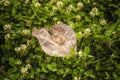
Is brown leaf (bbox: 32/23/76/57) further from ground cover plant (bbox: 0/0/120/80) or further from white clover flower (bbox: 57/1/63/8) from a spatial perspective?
white clover flower (bbox: 57/1/63/8)

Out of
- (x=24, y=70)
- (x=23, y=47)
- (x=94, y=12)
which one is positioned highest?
(x=94, y=12)

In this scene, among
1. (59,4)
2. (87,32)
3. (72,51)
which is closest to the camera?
(72,51)

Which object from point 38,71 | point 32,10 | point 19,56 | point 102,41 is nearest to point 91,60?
point 102,41

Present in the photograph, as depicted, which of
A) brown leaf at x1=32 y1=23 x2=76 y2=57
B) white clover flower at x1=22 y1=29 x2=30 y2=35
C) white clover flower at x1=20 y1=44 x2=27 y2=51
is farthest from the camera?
white clover flower at x1=22 y1=29 x2=30 y2=35

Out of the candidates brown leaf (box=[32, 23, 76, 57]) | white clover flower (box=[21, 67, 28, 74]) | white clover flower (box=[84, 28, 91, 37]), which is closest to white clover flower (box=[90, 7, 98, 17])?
white clover flower (box=[84, 28, 91, 37])

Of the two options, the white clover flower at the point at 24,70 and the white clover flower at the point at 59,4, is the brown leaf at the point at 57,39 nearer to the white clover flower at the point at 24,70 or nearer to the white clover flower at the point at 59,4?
the white clover flower at the point at 24,70

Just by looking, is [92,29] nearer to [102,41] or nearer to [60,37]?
[102,41]

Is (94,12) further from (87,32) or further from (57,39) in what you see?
(57,39)

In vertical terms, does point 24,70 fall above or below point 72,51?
below

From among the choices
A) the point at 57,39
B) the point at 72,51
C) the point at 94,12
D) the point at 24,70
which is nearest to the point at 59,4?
the point at 94,12
